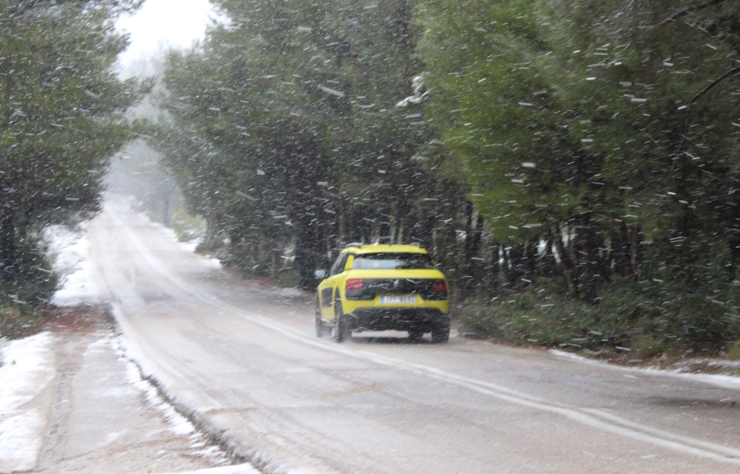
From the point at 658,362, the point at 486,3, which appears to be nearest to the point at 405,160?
the point at 486,3

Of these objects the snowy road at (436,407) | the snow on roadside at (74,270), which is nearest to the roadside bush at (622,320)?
the snowy road at (436,407)

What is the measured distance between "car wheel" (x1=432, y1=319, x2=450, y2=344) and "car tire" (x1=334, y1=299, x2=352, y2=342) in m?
1.54

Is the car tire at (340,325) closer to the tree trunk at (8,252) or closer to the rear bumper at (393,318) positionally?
the rear bumper at (393,318)

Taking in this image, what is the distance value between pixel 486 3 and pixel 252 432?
1118 cm

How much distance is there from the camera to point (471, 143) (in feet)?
47.2

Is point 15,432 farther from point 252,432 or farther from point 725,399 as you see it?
point 725,399

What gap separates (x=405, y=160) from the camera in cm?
2333

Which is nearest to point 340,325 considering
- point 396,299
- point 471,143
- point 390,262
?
point 396,299

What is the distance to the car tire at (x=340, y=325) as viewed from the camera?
1457 cm

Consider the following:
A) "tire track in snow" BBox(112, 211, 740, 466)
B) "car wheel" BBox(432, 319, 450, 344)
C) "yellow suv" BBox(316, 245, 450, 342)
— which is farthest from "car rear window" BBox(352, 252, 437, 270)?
"tire track in snow" BBox(112, 211, 740, 466)

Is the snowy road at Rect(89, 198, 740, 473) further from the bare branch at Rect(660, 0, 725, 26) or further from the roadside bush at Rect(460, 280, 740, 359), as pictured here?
the bare branch at Rect(660, 0, 725, 26)

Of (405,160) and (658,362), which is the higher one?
(405,160)

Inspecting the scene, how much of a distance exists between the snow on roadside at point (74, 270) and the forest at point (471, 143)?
3750 millimetres

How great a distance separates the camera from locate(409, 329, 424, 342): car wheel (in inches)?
583
